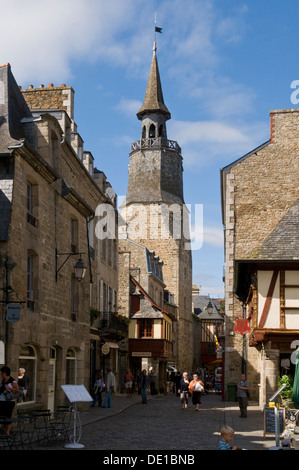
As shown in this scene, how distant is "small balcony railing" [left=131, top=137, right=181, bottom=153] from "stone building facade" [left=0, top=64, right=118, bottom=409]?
3969cm

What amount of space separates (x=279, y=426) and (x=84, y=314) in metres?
10.0

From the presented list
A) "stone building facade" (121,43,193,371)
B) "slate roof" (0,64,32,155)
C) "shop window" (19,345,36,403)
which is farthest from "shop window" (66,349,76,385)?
"stone building facade" (121,43,193,371)

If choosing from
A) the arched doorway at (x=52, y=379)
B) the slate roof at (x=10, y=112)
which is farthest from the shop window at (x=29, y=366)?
the slate roof at (x=10, y=112)

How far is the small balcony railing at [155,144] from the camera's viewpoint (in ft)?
208

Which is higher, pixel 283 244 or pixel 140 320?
pixel 283 244

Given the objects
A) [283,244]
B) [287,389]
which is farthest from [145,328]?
[287,389]

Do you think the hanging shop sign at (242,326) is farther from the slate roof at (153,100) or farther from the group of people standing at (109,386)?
the slate roof at (153,100)

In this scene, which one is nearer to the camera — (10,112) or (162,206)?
(10,112)

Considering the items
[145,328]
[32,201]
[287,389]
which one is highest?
[32,201]

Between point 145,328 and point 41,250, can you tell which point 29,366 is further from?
point 145,328

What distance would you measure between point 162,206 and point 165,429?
4500 cm

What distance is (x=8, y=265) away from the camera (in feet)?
46.1

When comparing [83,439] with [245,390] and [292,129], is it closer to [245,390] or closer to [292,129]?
[245,390]

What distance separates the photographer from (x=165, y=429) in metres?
15.9
